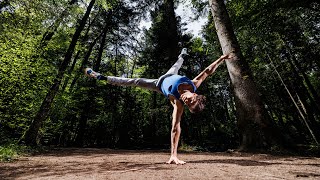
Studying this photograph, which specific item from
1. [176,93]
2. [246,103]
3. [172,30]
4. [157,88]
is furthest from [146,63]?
[176,93]

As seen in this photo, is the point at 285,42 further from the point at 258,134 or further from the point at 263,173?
the point at 263,173

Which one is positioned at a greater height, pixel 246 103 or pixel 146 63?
pixel 146 63

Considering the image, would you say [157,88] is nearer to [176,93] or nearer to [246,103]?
[176,93]

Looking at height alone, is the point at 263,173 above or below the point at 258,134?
below

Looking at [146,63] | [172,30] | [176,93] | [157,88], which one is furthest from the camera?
[146,63]

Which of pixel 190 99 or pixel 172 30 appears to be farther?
pixel 172 30

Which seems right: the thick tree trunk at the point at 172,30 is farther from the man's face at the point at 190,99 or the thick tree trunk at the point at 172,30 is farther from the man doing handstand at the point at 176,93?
the man's face at the point at 190,99

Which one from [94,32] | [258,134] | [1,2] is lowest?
[258,134]

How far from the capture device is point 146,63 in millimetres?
23188

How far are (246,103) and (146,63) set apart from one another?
17254mm

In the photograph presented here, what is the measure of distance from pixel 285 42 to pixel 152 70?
11873mm

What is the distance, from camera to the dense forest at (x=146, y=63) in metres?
7.66

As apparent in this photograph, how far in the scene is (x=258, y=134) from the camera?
20.4 feet

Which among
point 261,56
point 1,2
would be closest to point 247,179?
point 1,2
